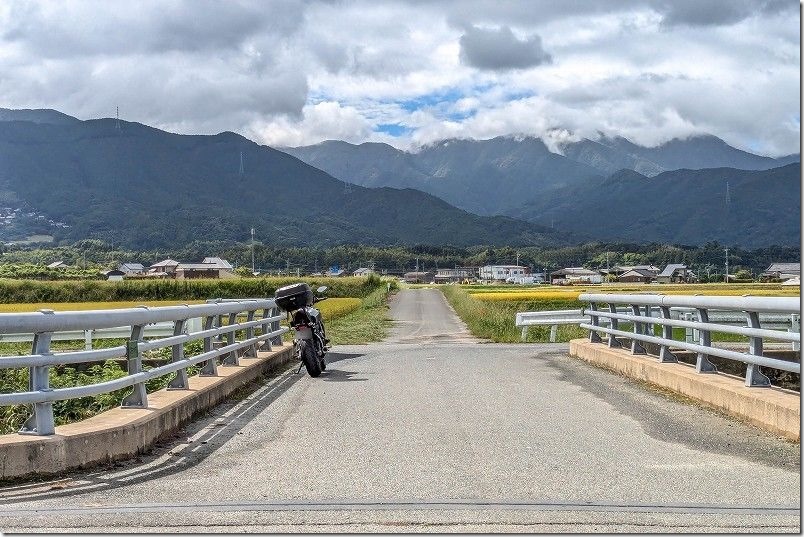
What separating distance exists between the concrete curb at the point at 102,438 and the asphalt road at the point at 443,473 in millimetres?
190

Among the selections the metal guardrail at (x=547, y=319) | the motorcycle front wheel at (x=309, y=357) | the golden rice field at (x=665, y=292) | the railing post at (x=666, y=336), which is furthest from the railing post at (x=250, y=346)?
the golden rice field at (x=665, y=292)

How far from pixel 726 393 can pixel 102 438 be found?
21.2ft

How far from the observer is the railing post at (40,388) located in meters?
Answer: 7.50

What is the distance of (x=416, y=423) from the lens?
1016 centimetres

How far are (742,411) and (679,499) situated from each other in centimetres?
394

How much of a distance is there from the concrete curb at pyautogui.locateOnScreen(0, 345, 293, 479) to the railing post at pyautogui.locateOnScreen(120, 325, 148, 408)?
0.44 ft

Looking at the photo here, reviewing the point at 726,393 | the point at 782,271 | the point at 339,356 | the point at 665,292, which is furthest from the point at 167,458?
the point at 782,271

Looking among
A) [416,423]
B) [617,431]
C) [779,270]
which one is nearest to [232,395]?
[416,423]

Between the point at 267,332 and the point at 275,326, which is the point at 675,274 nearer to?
the point at 275,326

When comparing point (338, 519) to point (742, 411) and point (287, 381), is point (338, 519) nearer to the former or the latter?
point (742, 411)

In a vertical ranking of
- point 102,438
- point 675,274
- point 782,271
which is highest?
point 102,438

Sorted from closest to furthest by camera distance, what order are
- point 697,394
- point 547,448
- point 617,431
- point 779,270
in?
1. point 547,448
2. point 617,431
3. point 697,394
4. point 779,270

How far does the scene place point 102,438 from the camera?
25.9 feet

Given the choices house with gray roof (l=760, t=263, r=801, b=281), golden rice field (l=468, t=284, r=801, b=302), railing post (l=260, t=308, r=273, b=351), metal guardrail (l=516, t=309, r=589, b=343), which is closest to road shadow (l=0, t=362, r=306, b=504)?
railing post (l=260, t=308, r=273, b=351)
